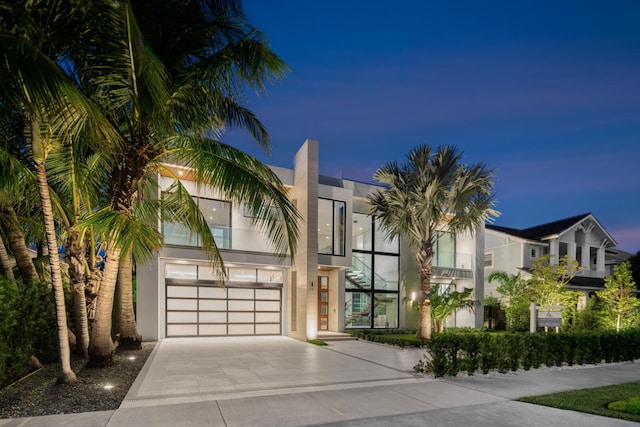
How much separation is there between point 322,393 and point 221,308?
10235mm

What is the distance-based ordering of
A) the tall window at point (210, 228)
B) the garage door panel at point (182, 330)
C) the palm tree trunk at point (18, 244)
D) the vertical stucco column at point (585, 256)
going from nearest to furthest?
the palm tree trunk at point (18, 244) < the tall window at point (210, 228) < the garage door panel at point (182, 330) < the vertical stucco column at point (585, 256)

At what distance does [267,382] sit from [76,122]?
596cm

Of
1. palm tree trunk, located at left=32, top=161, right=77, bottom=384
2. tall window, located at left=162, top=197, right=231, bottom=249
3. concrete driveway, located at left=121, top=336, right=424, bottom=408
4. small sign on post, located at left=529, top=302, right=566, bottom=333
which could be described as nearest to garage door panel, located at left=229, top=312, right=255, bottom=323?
concrete driveway, located at left=121, top=336, right=424, bottom=408

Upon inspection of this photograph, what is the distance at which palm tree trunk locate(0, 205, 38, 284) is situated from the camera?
8359mm

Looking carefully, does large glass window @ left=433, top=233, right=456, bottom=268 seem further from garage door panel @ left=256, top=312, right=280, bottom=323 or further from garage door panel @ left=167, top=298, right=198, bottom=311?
garage door panel @ left=167, top=298, right=198, bottom=311

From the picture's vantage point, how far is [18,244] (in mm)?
8938

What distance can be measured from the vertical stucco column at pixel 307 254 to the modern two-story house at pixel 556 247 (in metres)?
14.5

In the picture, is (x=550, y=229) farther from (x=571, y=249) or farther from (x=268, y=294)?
(x=268, y=294)

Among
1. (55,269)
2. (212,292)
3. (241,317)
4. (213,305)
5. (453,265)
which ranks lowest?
(241,317)

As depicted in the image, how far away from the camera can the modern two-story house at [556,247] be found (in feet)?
79.0

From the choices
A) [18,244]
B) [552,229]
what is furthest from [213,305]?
[552,229]

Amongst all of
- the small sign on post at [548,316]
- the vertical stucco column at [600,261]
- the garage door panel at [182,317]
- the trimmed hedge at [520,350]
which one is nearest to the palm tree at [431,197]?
the small sign on post at [548,316]

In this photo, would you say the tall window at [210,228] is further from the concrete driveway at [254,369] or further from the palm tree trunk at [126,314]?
the concrete driveway at [254,369]

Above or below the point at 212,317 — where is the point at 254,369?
above
